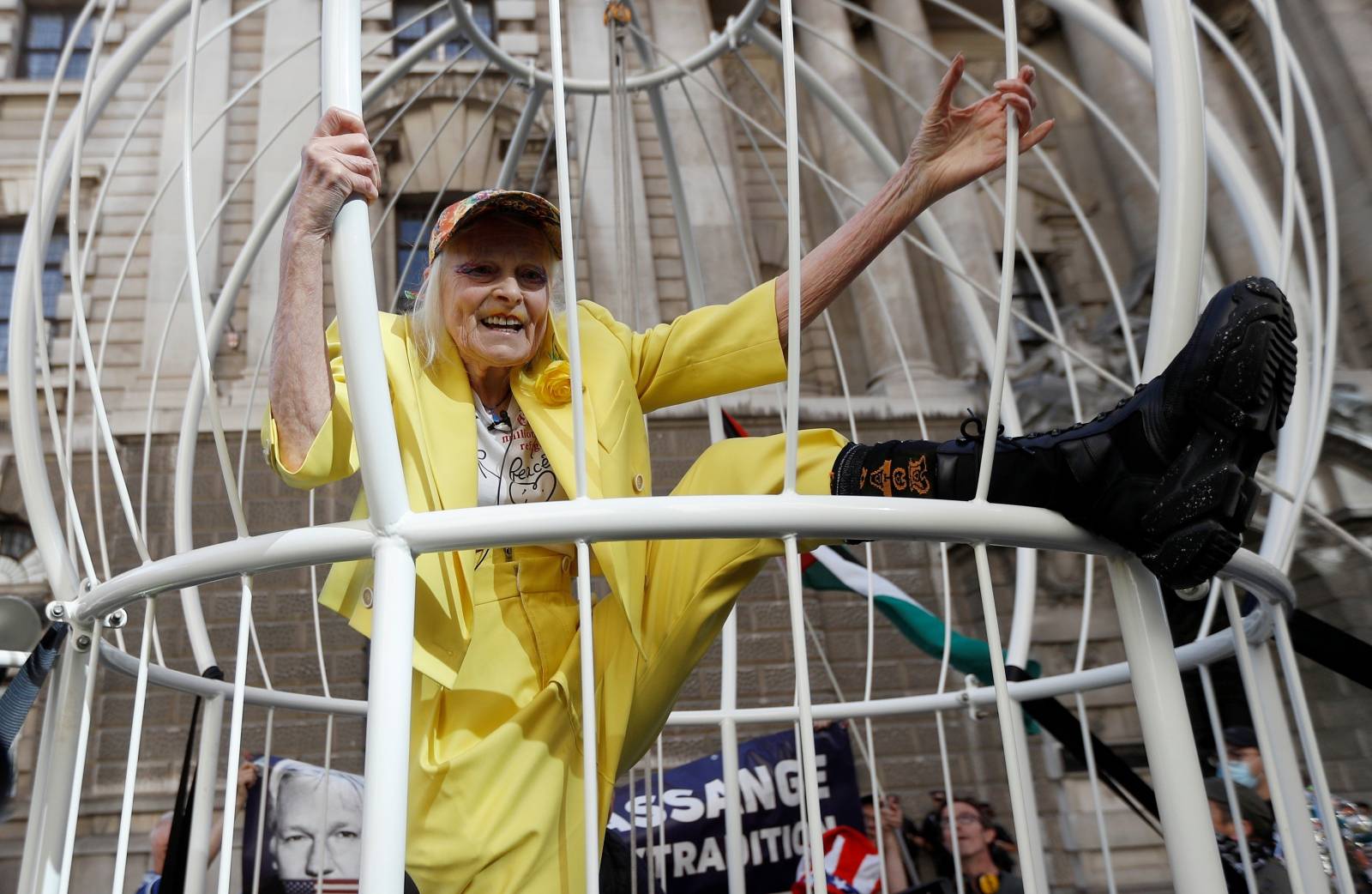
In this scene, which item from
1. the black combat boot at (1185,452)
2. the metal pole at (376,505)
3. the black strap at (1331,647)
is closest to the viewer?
the metal pole at (376,505)

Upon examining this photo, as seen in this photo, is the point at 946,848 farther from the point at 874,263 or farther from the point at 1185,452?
the point at 874,263

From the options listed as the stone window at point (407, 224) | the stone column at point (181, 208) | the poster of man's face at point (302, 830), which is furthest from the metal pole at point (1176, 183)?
the stone window at point (407, 224)

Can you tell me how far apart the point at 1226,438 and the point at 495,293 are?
0.91 m

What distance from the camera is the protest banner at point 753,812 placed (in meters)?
3.77

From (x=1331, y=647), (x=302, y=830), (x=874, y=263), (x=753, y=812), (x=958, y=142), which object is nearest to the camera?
(x=958, y=142)

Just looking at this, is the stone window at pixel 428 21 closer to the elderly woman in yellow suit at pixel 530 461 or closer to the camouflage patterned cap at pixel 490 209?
the camouflage patterned cap at pixel 490 209

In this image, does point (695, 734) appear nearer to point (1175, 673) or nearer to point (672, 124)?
point (672, 124)

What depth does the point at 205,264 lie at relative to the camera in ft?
22.4

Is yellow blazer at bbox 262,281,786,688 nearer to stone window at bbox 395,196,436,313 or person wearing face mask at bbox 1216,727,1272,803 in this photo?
person wearing face mask at bbox 1216,727,1272,803

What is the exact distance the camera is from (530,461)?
4.49ft

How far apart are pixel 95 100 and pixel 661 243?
6016mm

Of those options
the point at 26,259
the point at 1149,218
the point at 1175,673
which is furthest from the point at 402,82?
the point at 1175,673

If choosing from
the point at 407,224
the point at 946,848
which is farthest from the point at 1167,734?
the point at 407,224

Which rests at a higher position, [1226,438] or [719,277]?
[719,277]
